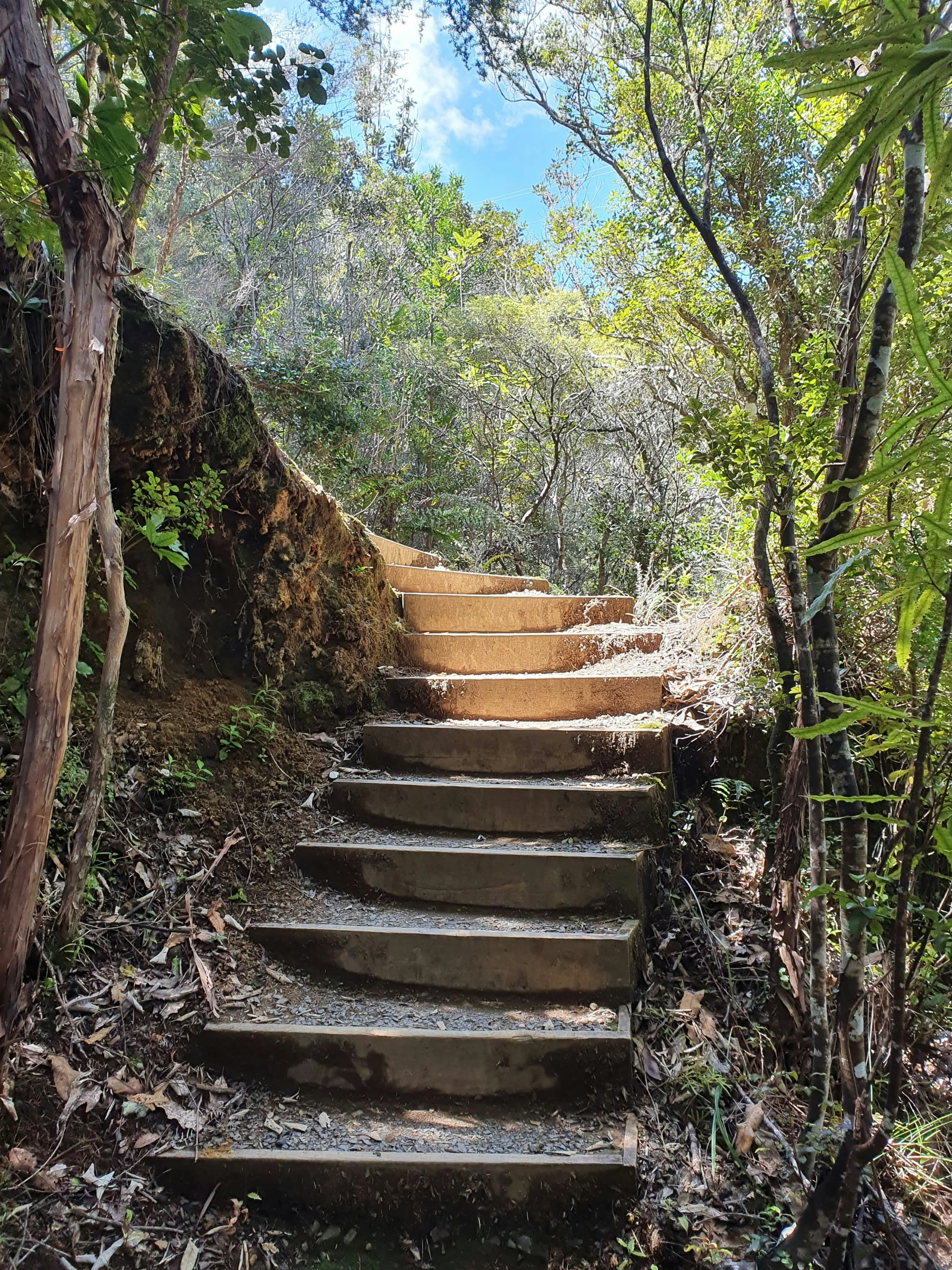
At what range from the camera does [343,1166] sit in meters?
1.99

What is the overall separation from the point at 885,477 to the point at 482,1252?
2152 millimetres

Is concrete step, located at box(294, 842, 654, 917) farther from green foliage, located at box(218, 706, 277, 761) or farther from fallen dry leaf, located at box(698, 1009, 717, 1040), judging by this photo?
green foliage, located at box(218, 706, 277, 761)

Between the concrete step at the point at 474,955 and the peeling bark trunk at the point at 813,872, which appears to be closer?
the peeling bark trunk at the point at 813,872

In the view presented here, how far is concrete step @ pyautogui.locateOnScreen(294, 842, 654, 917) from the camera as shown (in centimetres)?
279

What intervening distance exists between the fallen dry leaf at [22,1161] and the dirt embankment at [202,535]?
1.43m

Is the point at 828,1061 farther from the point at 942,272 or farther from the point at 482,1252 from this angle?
the point at 942,272

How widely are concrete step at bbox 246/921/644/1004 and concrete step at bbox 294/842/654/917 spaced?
0.55 ft

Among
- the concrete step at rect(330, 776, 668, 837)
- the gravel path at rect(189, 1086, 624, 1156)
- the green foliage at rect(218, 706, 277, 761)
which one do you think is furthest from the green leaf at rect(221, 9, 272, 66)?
the gravel path at rect(189, 1086, 624, 1156)

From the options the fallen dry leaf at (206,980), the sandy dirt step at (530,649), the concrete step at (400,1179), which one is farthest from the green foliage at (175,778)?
the sandy dirt step at (530,649)

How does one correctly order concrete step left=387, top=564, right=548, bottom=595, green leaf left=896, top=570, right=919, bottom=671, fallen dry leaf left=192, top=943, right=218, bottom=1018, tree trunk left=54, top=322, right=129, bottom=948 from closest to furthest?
1. green leaf left=896, top=570, right=919, bottom=671
2. tree trunk left=54, top=322, right=129, bottom=948
3. fallen dry leaf left=192, top=943, right=218, bottom=1018
4. concrete step left=387, top=564, right=548, bottom=595

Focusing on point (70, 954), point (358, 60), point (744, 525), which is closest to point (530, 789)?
point (70, 954)

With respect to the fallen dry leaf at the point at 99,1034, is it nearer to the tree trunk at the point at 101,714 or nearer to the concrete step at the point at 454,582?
the tree trunk at the point at 101,714

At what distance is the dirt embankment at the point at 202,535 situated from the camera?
2.32 metres

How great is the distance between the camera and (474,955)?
8.55ft
